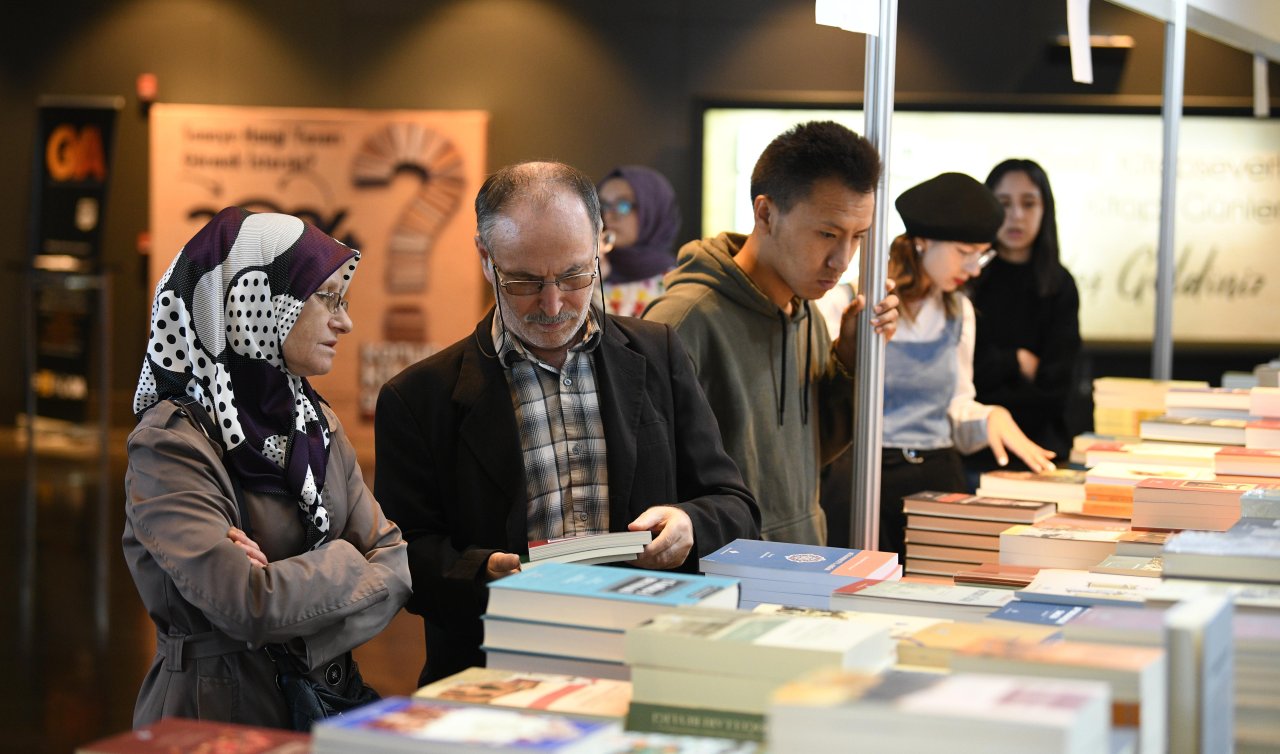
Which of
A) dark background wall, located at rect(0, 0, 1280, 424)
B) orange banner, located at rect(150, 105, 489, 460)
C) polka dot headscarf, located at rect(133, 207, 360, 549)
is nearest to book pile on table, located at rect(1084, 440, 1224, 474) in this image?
polka dot headscarf, located at rect(133, 207, 360, 549)

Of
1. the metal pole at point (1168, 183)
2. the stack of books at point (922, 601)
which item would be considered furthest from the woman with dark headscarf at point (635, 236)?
the stack of books at point (922, 601)

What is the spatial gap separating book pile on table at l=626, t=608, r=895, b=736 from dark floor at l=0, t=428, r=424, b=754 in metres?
3.50

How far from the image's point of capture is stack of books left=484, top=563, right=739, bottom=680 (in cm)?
143

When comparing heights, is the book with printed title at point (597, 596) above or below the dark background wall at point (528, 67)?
below

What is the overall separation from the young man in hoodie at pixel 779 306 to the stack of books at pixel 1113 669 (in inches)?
56.2

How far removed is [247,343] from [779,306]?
3.94ft

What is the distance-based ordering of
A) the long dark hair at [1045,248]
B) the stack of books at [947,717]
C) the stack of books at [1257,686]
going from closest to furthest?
the stack of books at [947,717] < the stack of books at [1257,686] < the long dark hair at [1045,248]

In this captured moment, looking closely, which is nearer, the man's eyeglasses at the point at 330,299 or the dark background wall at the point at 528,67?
the man's eyeglasses at the point at 330,299

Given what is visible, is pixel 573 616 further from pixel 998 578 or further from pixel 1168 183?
pixel 1168 183

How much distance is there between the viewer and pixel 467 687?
1389 millimetres

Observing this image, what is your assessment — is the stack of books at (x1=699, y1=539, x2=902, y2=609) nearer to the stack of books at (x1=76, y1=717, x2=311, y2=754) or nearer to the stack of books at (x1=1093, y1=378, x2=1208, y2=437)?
the stack of books at (x1=76, y1=717, x2=311, y2=754)

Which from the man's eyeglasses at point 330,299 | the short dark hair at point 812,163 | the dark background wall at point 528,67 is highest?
the dark background wall at point 528,67

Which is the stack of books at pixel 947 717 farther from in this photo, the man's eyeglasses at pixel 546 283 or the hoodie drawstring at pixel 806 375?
the hoodie drawstring at pixel 806 375

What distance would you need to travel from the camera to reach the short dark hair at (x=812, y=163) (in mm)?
2623
